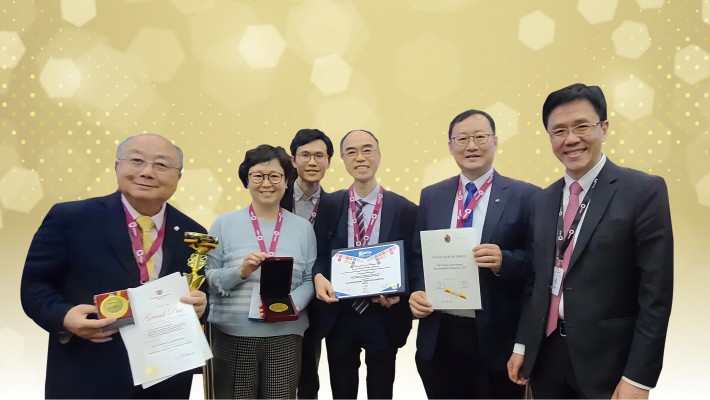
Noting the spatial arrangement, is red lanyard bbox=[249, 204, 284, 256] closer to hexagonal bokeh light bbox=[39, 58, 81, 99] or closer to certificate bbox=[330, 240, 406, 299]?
certificate bbox=[330, 240, 406, 299]

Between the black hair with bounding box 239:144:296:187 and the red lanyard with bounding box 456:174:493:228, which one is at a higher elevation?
the black hair with bounding box 239:144:296:187

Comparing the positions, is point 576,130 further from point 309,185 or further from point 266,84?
point 266,84

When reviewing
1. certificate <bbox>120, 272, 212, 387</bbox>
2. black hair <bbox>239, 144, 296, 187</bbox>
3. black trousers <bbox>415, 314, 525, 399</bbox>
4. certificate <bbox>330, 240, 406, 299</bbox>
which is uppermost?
black hair <bbox>239, 144, 296, 187</bbox>

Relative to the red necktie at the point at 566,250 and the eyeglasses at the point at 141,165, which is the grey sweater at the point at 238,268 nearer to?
the eyeglasses at the point at 141,165

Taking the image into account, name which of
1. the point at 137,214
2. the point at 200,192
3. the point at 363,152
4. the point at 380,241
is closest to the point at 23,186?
the point at 200,192

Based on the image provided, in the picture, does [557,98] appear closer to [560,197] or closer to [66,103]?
[560,197]

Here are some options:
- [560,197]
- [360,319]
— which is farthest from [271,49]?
[560,197]

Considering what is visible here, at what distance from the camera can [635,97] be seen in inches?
156

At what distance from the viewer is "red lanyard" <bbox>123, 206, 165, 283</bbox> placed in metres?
2.00

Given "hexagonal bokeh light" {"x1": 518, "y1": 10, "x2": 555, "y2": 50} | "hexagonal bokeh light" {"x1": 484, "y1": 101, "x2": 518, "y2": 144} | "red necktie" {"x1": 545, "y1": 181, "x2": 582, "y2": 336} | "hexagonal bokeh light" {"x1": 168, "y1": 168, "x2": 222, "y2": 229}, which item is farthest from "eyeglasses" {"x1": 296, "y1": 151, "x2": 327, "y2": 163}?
"hexagonal bokeh light" {"x1": 518, "y1": 10, "x2": 555, "y2": 50}

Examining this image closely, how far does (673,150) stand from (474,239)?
2.79m

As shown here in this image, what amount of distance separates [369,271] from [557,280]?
0.90 m

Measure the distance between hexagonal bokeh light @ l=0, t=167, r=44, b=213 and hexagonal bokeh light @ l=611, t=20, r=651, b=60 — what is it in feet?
16.6

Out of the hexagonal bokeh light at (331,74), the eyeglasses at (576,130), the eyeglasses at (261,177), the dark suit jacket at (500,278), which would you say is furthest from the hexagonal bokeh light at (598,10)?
the eyeglasses at (261,177)
